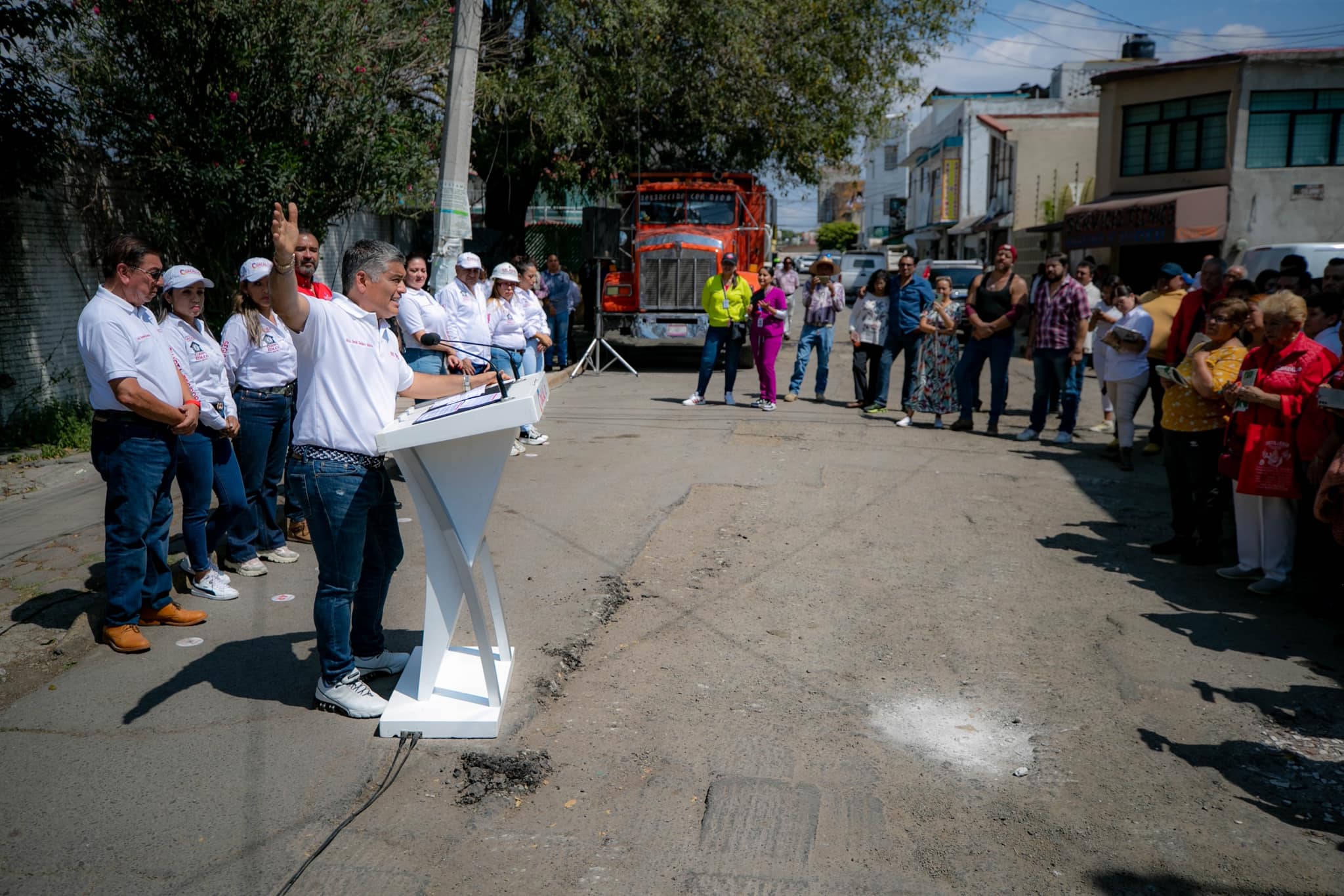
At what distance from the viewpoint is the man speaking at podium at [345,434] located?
13.1 ft

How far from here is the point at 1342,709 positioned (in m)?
4.56

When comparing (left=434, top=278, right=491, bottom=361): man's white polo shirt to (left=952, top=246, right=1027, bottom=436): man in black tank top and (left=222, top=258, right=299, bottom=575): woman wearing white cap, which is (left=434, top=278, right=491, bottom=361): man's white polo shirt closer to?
(left=222, top=258, right=299, bottom=575): woman wearing white cap

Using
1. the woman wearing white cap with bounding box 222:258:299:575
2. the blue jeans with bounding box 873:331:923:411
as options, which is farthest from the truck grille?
the woman wearing white cap with bounding box 222:258:299:575

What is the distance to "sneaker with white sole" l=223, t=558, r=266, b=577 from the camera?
6.06 m

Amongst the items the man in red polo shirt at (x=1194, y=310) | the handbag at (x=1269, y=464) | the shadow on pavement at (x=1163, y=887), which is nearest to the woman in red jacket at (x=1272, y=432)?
the handbag at (x=1269, y=464)

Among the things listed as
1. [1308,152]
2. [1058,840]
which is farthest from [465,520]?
[1308,152]

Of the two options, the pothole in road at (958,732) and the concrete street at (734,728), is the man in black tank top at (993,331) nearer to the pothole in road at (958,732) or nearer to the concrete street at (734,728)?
the concrete street at (734,728)

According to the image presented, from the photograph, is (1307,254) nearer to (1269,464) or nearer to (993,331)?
(993,331)

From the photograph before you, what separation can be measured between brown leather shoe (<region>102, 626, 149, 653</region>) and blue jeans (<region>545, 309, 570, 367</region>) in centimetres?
1168

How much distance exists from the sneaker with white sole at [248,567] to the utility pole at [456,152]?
3.50 m

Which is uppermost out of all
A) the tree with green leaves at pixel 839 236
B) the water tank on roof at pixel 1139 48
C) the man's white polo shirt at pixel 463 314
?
the water tank on roof at pixel 1139 48

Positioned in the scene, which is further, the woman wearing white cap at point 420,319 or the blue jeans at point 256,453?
the woman wearing white cap at point 420,319

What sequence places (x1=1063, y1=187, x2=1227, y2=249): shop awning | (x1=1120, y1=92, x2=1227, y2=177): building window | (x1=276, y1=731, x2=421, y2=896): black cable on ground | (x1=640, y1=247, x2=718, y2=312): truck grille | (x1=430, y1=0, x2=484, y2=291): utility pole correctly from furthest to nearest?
(x1=1120, y1=92, x2=1227, y2=177): building window, (x1=1063, y1=187, x2=1227, y2=249): shop awning, (x1=640, y1=247, x2=718, y2=312): truck grille, (x1=430, y1=0, x2=484, y2=291): utility pole, (x1=276, y1=731, x2=421, y2=896): black cable on ground

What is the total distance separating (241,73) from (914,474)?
7948mm
